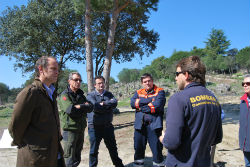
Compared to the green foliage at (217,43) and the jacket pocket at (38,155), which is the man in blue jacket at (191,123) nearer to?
the jacket pocket at (38,155)

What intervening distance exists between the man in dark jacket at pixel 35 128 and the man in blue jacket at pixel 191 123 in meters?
1.26

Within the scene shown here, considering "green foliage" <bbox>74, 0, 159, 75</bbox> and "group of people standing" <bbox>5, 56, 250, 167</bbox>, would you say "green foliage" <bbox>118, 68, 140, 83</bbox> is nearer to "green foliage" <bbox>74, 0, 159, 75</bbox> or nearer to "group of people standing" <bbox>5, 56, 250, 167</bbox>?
"green foliage" <bbox>74, 0, 159, 75</bbox>

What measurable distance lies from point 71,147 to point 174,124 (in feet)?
7.28

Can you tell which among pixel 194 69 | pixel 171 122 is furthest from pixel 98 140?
pixel 194 69

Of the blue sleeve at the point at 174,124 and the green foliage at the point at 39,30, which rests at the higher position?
the green foliage at the point at 39,30

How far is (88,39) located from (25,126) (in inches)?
283

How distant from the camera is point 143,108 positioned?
3.70 m

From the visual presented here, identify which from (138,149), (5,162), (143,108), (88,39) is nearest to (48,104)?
(143,108)

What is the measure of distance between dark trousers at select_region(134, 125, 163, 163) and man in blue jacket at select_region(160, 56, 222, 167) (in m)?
1.65

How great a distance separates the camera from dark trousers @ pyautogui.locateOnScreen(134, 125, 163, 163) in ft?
11.9

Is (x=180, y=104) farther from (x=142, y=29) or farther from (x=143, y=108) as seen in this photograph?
(x=142, y=29)

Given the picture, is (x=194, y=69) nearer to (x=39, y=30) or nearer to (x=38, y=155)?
(x=38, y=155)

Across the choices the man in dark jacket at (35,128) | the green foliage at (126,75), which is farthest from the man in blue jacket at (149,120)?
the green foliage at (126,75)

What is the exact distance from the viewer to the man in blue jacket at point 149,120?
362 cm
